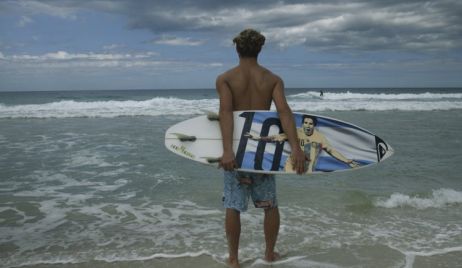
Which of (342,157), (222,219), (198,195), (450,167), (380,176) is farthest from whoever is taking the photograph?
(450,167)

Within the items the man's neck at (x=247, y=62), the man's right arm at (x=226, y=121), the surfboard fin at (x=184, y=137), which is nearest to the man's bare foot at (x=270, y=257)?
the man's right arm at (x=226, y=121)

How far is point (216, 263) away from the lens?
346cm

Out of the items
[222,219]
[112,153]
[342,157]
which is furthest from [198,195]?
[112,153]

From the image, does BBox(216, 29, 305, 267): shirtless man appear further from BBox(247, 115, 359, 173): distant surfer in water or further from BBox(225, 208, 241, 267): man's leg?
BBox(247, 115, 359, 173): distant surfer in water

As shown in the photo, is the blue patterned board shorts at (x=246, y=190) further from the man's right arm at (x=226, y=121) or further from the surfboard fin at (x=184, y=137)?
the surfboard fin at (x=184, y=137)

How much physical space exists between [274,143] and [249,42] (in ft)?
2.60

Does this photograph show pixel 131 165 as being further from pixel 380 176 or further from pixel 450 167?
Answer: pixel 450 167

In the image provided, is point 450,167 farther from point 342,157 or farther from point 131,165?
point 131,165

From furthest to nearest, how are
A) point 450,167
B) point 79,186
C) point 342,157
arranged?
point 450,167 → point 79,186 → point 342,157

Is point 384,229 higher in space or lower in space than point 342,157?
lower

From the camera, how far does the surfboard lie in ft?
10.4

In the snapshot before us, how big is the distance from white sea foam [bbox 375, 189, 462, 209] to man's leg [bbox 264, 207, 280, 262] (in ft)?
7.57

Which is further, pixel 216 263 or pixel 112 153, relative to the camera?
pixel 112 153

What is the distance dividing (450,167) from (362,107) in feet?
62.5
